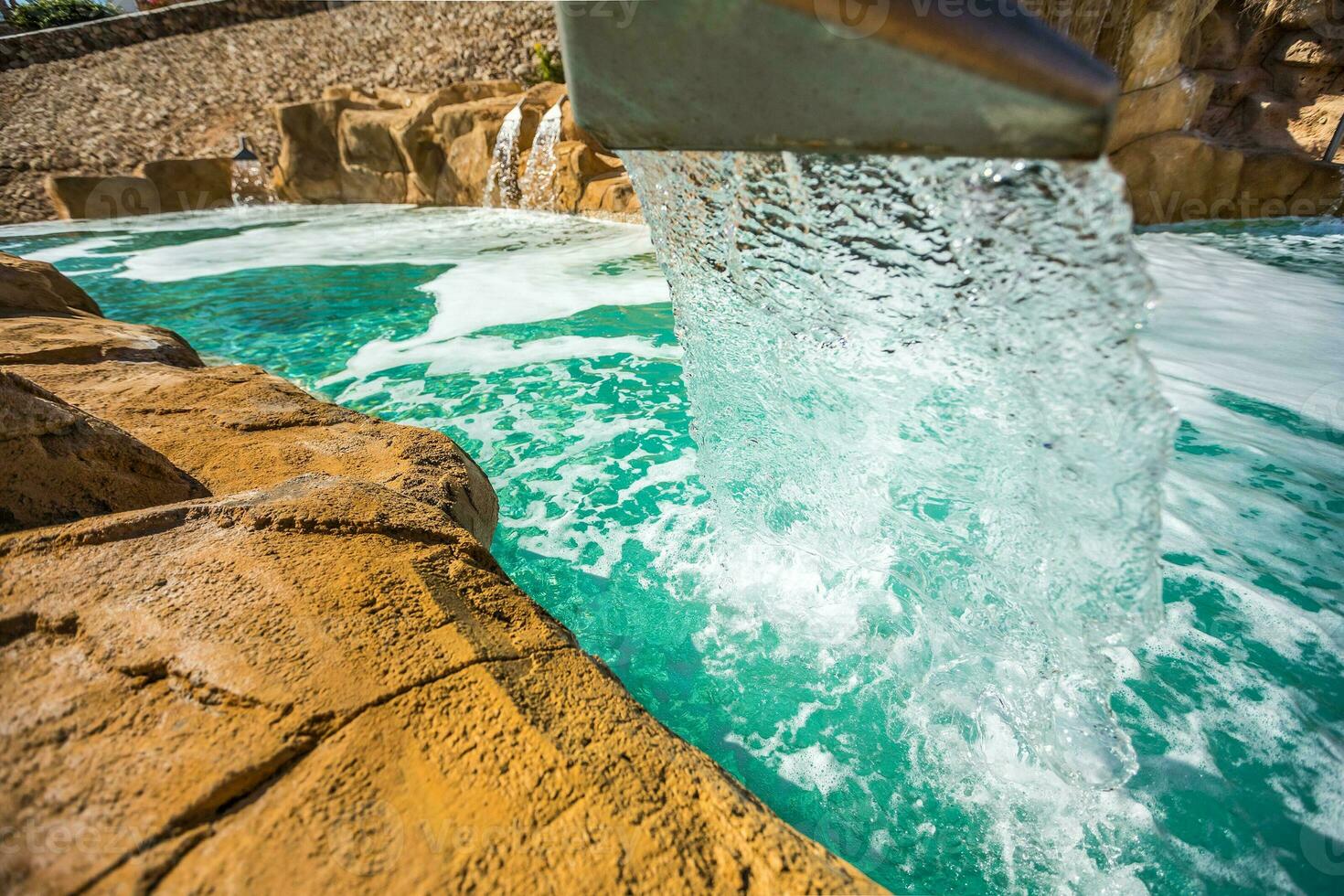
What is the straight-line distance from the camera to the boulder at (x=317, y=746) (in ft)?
2.91

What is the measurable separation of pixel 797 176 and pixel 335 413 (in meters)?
2.41

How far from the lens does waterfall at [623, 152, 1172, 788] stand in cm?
125

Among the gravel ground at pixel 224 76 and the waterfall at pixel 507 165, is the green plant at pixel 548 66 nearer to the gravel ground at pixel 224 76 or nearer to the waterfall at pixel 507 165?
the gravel ground at pixel 224 76

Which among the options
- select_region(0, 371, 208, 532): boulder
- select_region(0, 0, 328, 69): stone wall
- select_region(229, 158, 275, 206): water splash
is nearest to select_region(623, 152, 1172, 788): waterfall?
select_region(0, 371, 208, 532): boulder

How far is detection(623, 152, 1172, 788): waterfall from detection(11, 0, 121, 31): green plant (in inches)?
1204

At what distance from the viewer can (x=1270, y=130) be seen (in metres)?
9.45

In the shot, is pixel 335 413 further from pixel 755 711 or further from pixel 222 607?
pixel 755 711

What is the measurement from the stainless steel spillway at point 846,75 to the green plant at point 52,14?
31.1 meters

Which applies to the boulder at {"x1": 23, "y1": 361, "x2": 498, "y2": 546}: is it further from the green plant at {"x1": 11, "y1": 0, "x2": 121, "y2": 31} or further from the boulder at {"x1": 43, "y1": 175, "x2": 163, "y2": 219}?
the green plant at {"x1": 11, "y1": 0, "x2": 121, "y2": 31}

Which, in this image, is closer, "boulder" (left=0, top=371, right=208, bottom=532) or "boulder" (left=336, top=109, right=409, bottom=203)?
"boulder" (left=0, top=371, right=208, bottom=532)
